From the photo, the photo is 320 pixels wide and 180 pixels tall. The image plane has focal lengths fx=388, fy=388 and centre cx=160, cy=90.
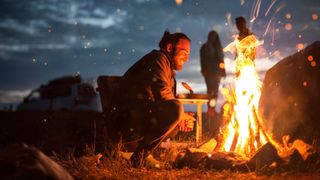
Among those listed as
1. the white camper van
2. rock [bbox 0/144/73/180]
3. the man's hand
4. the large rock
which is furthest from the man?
the white camper van

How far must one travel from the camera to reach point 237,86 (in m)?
6.62

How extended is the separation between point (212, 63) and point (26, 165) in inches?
423

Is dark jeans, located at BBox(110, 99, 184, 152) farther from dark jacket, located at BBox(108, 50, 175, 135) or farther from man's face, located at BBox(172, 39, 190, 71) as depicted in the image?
man's face, located at BBox(172, 39, 190, 71)

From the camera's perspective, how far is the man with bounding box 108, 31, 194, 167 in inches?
206

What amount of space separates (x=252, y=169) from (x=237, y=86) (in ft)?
5.96

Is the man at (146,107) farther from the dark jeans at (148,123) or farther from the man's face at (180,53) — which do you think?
the man's face at (180,53)

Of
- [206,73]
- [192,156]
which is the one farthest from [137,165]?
[206,73]

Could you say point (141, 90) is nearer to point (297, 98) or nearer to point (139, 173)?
point (139, 173)

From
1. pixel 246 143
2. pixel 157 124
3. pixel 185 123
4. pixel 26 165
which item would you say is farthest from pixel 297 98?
pixel 26 165

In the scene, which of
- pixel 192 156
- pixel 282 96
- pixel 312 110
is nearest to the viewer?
pixel 192 156

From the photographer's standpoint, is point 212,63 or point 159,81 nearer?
point 159,81

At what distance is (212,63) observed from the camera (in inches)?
541

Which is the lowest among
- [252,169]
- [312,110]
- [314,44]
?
[252,169]

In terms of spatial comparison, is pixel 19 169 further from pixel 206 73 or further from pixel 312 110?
pixel 206 73
